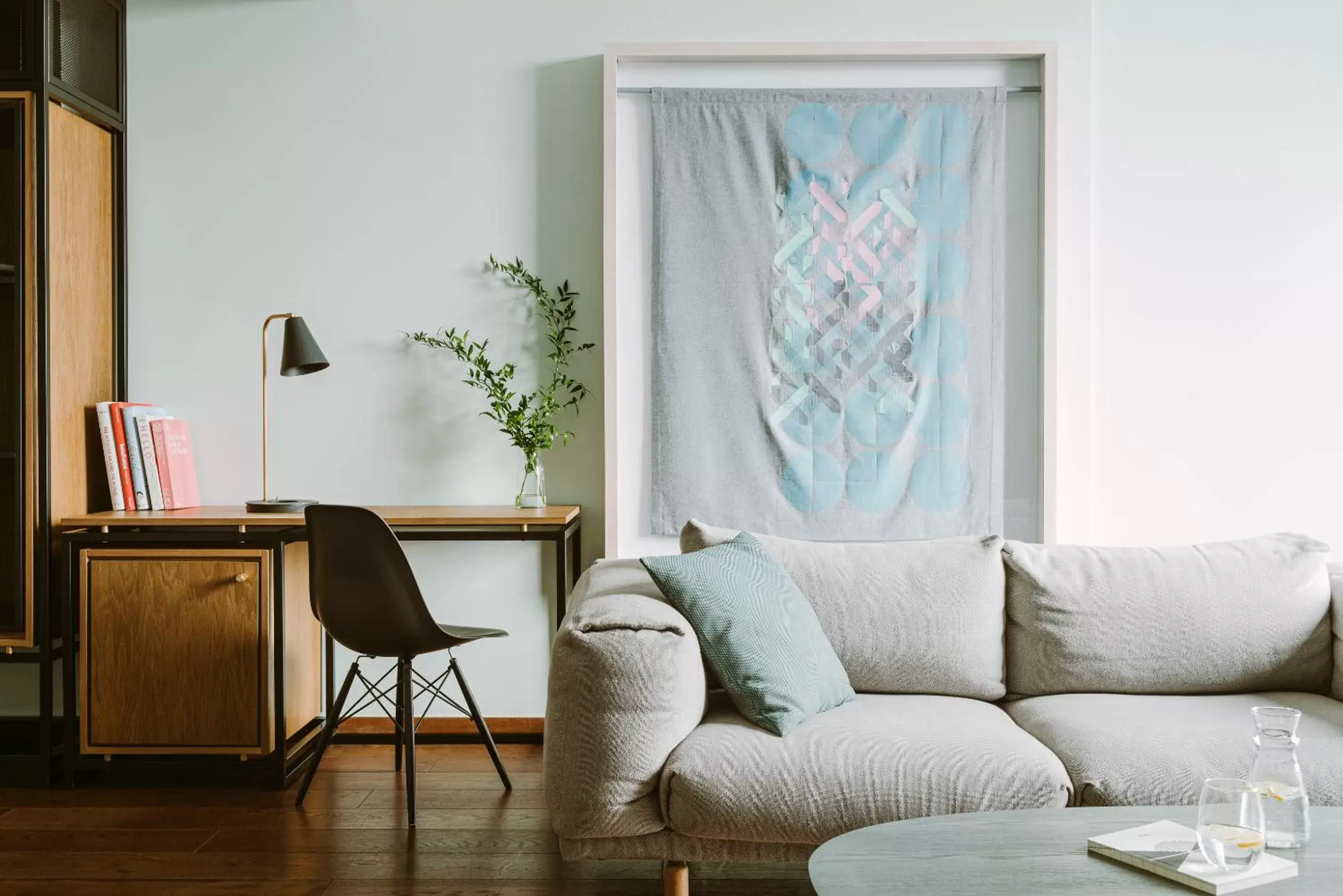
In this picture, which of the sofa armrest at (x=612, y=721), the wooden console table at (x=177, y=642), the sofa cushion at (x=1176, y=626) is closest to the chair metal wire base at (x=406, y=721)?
the wooden console table at (x=177, y=642)

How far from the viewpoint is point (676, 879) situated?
77.0 inches

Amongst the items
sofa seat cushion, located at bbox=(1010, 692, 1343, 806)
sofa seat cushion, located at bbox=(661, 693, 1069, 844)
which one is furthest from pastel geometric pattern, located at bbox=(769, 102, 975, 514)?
sofa seat cushion, located at bbox=(661, 693, 1069, 844)

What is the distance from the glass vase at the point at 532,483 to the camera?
3299 mm

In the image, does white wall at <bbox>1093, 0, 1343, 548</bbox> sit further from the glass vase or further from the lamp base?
the lamp base

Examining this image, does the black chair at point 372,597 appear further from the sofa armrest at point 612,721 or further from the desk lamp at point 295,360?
the sofa armrest at point 612,721

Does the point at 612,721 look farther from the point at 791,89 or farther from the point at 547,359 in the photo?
the point at 791,89

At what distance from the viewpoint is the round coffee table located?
1313mm

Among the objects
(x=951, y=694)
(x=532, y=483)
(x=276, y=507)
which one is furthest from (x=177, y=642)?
(x=951, y=694)

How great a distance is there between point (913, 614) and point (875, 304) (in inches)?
48.2

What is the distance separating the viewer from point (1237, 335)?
11.1 feet

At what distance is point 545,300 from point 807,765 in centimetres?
196

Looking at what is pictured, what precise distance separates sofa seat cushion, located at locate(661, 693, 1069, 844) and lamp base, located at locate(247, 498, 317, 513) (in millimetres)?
1646

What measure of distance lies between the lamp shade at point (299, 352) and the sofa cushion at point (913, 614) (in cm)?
145

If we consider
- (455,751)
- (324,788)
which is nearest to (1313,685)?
(455,751)
